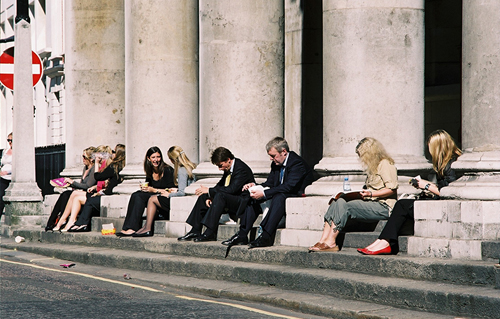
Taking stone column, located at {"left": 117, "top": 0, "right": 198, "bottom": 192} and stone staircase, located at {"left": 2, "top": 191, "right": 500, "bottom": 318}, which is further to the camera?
stone column, located at {"left": 117, "top": 0, "right": 198, "bottom": 192}

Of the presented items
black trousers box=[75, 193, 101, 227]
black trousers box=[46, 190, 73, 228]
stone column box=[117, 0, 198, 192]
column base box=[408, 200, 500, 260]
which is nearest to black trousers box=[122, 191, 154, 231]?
stone column box=[117, 0, 198, 192]

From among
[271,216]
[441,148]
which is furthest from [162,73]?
[441,148]

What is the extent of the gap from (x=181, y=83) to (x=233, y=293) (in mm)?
6390

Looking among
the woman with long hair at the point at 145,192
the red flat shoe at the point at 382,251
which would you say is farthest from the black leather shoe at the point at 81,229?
the red flat shoe at the point at 382,251

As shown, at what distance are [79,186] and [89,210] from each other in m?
0.66

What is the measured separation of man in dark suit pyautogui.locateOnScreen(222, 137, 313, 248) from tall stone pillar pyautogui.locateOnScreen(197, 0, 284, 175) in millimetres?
1592

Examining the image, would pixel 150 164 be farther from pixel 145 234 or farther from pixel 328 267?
A: pixel 328 267

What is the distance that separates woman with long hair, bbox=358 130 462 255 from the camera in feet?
32.1

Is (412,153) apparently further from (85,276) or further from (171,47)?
(171,47)

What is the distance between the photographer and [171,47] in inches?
623

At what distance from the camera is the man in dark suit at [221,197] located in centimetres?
1267

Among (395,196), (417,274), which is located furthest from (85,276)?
(417,274)

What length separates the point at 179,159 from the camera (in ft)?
48.1

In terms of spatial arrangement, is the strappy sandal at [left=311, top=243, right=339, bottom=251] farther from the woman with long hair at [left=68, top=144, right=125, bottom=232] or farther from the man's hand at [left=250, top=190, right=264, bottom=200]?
the woman with long hair at [left=68, top=144, right=125, bottom=232]
